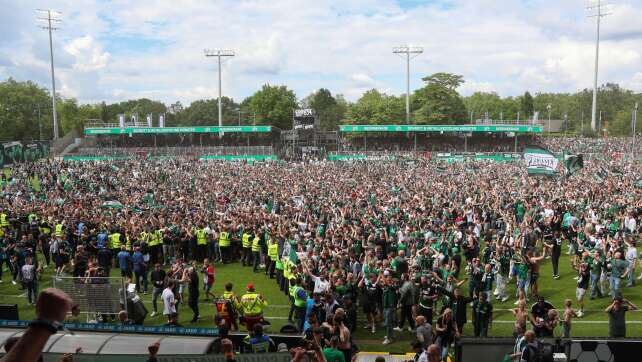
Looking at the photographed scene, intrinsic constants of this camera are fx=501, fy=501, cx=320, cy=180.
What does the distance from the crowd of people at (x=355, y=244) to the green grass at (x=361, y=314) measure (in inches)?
11.9

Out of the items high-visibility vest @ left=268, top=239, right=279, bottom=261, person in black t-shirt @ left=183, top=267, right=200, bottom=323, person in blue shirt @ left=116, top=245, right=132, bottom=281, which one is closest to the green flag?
high-visibility vest @ left=268, top=239, right=279, bottom=261

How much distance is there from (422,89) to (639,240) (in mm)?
66560

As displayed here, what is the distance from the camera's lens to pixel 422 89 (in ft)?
272

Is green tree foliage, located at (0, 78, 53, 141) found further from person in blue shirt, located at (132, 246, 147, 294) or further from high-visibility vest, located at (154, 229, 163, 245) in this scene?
person in blue shirt, located at (132, 246, 147, 294)

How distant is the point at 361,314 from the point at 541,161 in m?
15.3

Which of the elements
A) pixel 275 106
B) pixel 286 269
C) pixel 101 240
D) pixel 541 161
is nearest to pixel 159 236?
pixel 101 240

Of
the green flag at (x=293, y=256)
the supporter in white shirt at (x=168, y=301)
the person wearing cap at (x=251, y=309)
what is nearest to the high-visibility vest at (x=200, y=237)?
the green flag at (x=293, y=256)

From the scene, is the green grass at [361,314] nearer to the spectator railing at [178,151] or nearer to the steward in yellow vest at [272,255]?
the steward in yellow vest at [272,255]

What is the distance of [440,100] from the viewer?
80.5 metres

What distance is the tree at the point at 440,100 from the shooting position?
8003cm

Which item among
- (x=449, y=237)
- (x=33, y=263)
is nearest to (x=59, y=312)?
(x=33, y=263)

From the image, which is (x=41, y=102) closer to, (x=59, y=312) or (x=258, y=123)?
(x=258, y=123)

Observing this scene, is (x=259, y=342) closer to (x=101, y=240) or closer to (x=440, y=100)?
(x=101, y=240)

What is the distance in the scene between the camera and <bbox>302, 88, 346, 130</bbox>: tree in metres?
104
